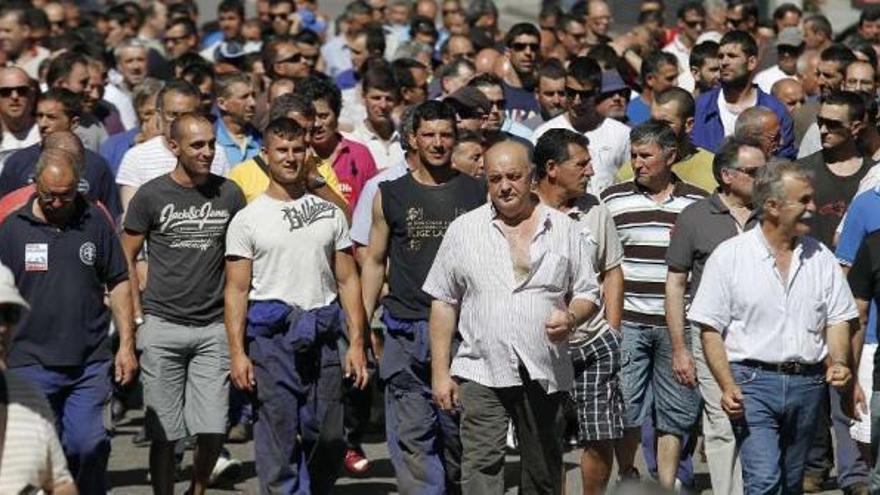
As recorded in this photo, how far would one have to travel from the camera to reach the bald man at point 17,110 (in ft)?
47.0

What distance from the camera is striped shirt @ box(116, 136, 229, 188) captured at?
13.4 meters

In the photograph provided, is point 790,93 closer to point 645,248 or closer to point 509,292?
point 645,248

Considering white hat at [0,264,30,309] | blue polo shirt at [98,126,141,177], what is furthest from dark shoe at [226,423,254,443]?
white hat at [0,264,30,309]

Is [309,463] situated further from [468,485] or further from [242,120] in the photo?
[242,120]

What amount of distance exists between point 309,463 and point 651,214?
7.18 ft

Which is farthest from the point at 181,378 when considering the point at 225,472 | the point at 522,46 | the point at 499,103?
the point at 522,46

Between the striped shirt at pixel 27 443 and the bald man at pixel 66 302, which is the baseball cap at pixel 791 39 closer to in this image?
the bald man at pixel 66 302

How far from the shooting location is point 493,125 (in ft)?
46.8

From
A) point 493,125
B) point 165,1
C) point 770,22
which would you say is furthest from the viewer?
point 165,1

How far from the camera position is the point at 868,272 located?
10625 mm

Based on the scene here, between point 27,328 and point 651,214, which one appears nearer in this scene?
point 27,328

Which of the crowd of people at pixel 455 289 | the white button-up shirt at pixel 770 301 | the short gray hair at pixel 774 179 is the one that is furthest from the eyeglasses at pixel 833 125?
the white button-up shirt at pixel 770 301

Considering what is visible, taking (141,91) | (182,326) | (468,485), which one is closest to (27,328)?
(182,326)

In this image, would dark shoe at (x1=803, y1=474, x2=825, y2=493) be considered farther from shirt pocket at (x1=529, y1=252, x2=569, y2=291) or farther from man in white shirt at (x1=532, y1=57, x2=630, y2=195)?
shirt pocket at (x1=529, y1=252, x2=569, y2=291)
